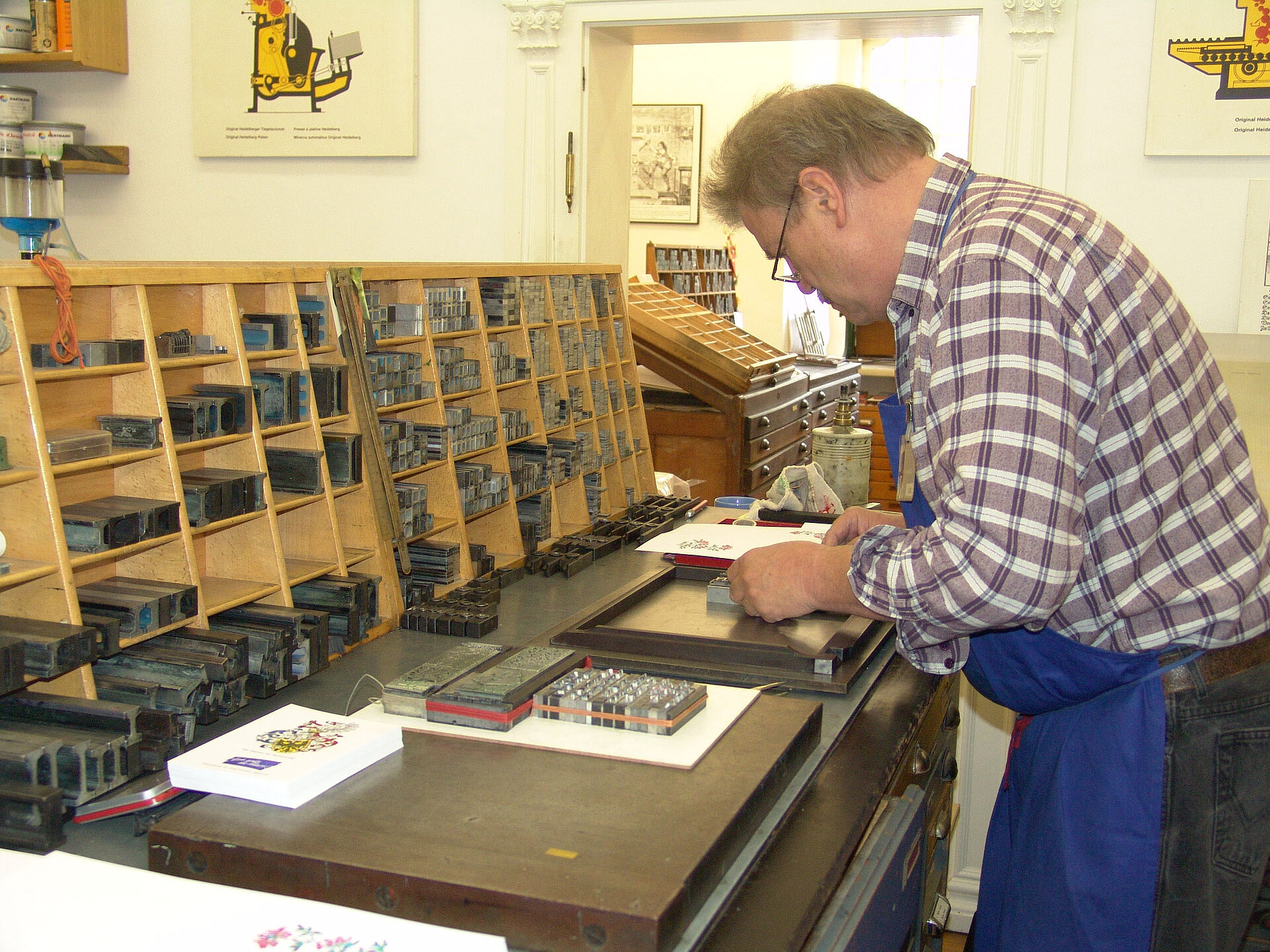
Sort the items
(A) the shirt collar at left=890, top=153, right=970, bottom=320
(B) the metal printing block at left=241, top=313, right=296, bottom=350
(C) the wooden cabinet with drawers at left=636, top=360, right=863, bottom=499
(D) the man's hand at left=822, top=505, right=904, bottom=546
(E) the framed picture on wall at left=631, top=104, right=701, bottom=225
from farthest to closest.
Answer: (E) the framed picture on wall at left=631, top=104, right=701, bottom=225 → (C) the wooden cabinet with drawers at left=636, top=360, right=863, bottom=499 → (D) the man's hand at left=822, top=505, right=904, bottom=546 → (B) the metal printing block at left=241, top=313, right=296, bottom=350 → (A) the shirt collar at left=890, top=153, right=970, bottom=320

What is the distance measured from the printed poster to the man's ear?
258cm

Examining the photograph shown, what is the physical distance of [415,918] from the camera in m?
1.06

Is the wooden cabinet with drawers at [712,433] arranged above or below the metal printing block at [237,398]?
below

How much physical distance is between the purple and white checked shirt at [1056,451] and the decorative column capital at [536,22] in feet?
7.84

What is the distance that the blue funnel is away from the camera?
208cm

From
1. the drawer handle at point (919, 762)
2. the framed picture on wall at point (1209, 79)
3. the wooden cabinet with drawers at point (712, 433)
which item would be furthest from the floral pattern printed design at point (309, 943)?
the wooden cabinet with drawers at point (712, 433)

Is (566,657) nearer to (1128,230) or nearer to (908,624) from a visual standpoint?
(908,624)

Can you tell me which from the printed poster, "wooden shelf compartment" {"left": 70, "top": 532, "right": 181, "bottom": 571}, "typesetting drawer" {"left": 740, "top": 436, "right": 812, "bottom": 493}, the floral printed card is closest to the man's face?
the floral printed card

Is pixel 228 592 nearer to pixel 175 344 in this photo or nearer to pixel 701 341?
pixel 175 344

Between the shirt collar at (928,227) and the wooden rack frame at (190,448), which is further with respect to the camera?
the shirt collar at (928,227)

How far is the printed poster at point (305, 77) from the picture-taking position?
380cm

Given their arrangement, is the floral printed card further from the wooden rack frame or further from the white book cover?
the white book cover

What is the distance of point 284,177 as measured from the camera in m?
4.03

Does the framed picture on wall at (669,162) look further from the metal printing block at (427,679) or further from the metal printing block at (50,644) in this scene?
the metal printing block at (50,644)
